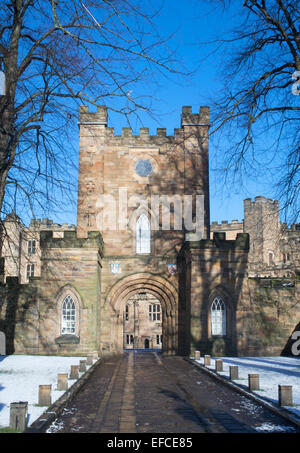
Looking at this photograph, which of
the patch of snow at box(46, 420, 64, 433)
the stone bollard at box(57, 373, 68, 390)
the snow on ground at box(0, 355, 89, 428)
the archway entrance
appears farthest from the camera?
the archway entrance

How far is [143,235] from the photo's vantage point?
2522 cm

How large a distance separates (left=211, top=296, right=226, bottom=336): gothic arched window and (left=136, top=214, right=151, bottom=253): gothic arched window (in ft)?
15.5

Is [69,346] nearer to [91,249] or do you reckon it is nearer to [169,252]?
[91,249]

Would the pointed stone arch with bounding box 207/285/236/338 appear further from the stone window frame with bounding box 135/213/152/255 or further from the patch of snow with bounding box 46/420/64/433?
the patch of snow with bounding box 46/420/64/433

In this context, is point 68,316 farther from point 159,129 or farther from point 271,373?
point 159,129

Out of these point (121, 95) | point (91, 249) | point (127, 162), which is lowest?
point (91, 249)

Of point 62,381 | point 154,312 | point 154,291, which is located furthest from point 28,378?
point 154,312

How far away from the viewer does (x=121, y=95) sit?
29.8ft

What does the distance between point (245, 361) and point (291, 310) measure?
4497mm

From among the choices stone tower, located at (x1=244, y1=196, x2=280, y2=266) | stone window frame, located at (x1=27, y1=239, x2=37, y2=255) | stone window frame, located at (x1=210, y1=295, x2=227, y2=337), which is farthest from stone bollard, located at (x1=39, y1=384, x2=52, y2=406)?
stone window frame, located at (x1=27, y1=239, x2=37, y2=255)

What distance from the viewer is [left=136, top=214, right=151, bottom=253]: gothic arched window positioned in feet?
82.3

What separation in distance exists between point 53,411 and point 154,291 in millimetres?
15527

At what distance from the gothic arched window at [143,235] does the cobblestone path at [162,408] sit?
33.2ft
